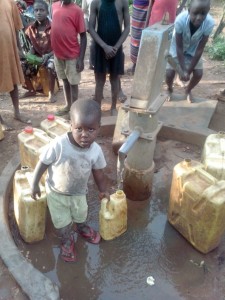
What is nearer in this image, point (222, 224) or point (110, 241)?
point (222, 224)

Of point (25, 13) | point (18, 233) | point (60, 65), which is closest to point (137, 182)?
point (18, 233)

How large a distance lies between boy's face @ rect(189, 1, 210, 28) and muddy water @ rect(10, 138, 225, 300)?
2.52m

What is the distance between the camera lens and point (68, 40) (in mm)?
4164

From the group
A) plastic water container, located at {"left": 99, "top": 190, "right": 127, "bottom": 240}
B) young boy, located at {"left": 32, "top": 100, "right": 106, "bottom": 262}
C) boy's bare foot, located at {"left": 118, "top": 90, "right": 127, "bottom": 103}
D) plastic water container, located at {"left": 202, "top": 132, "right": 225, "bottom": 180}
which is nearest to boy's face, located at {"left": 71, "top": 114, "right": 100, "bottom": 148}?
young boy, located at {"left": 32, "top": 100, "right": 106, "bottom": 262}

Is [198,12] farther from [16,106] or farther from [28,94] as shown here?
[28,94]

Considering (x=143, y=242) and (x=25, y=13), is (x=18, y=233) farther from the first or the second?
(x=25, y=13)

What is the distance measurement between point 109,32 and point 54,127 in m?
1.69

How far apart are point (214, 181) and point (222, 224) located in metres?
0.32

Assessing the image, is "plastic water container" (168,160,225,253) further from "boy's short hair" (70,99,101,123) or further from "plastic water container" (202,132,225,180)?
"boy's short hair" (70,99,101,123)

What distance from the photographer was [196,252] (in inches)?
103

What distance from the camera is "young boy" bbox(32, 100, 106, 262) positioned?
2066mm

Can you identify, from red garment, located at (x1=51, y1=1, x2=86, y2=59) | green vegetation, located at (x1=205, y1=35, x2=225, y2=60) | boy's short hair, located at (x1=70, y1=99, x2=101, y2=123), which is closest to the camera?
boy's short hair, located at (x1=70, y1=99, x2=101, y2=123)

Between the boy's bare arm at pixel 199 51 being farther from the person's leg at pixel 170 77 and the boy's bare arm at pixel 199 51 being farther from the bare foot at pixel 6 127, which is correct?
the bare foot at pixel 6 127

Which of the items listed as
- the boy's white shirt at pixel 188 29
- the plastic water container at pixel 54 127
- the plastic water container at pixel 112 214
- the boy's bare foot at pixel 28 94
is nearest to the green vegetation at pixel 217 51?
the boy's white shirt at pixel 188 29
